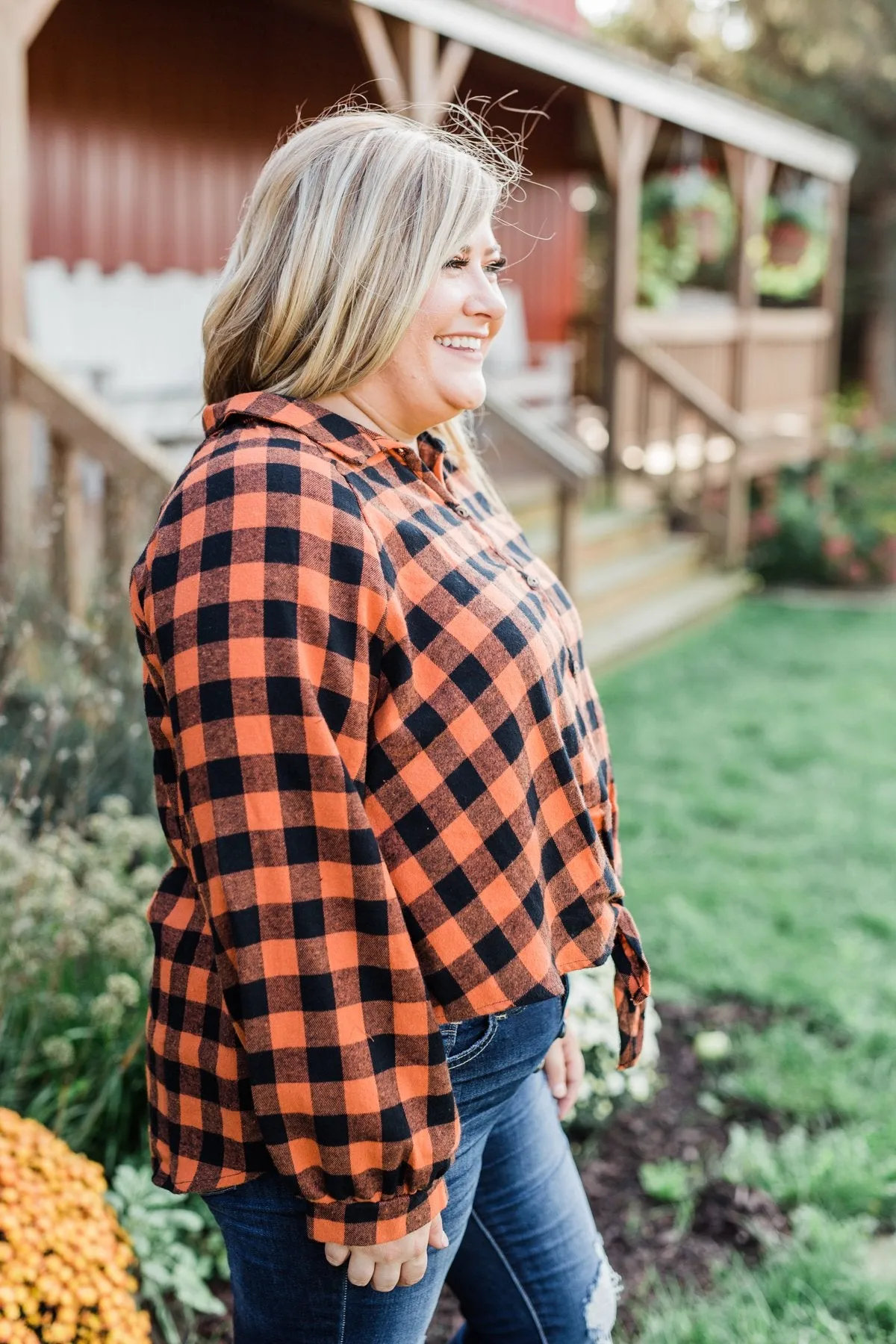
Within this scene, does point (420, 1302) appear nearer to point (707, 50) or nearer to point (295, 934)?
point (295, 934)

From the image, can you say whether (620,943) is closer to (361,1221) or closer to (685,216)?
(361,1221)

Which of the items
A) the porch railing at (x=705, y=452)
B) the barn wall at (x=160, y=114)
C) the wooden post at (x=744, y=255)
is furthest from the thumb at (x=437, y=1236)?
the wooden post at (x=744, y=255)

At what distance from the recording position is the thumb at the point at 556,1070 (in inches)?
80.8

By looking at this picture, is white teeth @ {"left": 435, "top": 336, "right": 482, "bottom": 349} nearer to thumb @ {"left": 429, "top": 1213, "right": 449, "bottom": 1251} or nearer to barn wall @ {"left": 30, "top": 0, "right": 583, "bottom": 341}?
thumb @ {"left": 429, "top": 1213, "right": 449, "bottom": 1251}

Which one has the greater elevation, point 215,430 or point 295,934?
point 215,430

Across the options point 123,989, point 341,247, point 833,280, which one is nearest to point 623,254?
point 833,280

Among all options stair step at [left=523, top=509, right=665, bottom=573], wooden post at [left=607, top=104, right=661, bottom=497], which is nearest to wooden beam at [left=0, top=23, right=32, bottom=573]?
stair step at [left=523, top=509, right=665, bottom=573]

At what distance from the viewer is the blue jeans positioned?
148 centimetres

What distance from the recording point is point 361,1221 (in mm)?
1386

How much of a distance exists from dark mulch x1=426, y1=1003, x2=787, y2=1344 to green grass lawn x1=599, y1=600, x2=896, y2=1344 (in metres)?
0.08

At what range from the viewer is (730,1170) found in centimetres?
316

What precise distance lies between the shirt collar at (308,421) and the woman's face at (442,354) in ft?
0.17

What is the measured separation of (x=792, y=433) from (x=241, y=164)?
592 centimetres

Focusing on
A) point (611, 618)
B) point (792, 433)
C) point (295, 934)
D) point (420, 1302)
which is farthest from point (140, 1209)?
point (792, 433)
